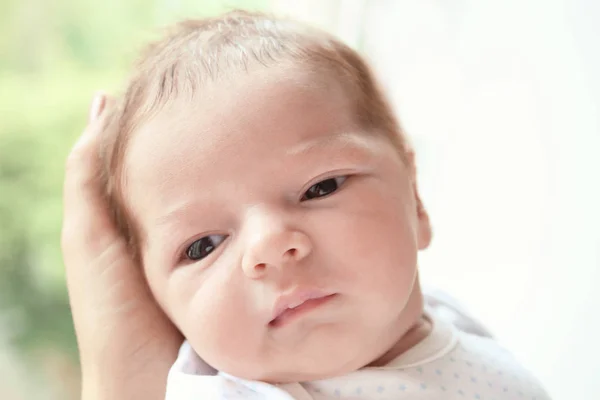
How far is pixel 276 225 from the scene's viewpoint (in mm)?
781

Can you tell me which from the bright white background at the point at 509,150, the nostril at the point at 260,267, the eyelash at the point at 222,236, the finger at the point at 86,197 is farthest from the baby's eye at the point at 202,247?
the bright white background at the point at 509,150

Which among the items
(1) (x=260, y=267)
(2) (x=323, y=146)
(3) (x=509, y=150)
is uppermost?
(2) (x=323, y=146)

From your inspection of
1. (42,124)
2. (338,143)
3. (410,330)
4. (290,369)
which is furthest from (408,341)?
(42,124)

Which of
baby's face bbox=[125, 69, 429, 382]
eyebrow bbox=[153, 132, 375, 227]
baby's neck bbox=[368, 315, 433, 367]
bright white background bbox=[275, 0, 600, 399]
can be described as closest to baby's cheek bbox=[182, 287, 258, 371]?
baby's face bbox=[125, 69, 429, 382]

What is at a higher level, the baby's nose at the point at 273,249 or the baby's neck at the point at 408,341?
the baby's nose at the point at 273,249

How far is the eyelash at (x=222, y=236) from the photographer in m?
0.85

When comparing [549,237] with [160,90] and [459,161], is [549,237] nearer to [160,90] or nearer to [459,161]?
[459,161]

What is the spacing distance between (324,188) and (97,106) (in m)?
0.46

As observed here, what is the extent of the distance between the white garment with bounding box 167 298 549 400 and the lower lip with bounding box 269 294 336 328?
0.09m

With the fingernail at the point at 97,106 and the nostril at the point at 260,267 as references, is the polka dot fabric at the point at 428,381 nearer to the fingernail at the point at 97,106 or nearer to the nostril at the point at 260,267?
the nostril at the point at 260,267

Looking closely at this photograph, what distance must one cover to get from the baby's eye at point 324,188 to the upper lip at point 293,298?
13 centimetres

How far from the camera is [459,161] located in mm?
1584

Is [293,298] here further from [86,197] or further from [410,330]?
[86,197]

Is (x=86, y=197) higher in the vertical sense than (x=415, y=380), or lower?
higher
